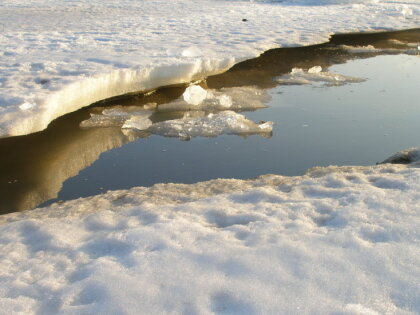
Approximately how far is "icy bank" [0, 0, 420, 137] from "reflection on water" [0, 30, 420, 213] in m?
0.32

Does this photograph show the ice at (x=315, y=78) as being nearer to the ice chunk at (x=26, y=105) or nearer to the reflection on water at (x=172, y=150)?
the reflection on water at (x=172, y=150)

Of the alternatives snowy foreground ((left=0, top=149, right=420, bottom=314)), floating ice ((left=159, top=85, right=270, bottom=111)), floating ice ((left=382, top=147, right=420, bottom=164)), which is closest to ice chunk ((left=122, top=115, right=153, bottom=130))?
floating ice ((left=159, top=85, right=270, bottom=111))

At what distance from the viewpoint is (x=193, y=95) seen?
5.90 meters

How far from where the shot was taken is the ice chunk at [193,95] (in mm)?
5871

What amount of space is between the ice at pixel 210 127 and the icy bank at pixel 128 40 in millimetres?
1044

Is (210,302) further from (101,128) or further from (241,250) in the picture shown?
(101,128)

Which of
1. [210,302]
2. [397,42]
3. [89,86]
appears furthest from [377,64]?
[210,302]

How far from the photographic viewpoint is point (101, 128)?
5328mm

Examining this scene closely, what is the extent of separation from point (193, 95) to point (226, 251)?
369cm

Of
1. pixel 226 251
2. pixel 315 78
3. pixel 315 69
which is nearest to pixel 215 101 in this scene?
pixel 315 78

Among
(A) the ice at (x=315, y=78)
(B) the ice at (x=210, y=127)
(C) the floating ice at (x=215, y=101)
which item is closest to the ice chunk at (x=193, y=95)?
(C) the floating ice at (x=215, y=101)

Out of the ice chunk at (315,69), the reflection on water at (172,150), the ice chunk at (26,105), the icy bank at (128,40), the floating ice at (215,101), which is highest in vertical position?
the icy bank at (128,40)

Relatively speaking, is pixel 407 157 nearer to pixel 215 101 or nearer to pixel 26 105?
pixel 215 101

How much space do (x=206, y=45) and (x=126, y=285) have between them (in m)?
5.97
